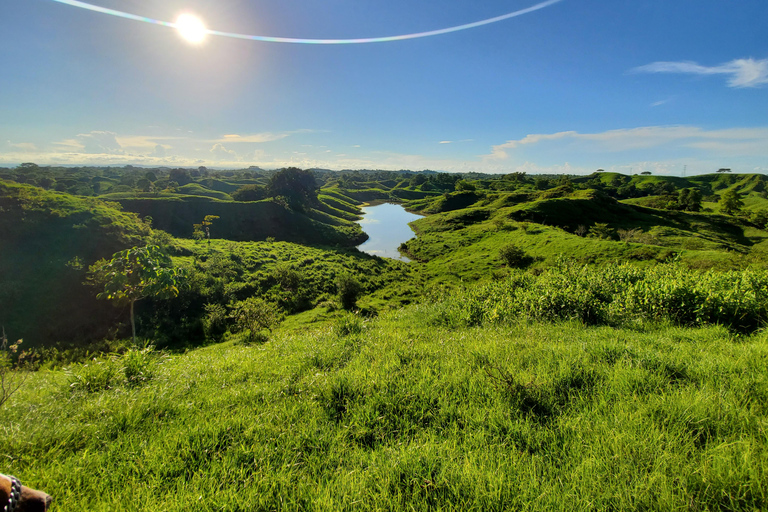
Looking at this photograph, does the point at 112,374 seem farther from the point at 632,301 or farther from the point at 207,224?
the point at 207,224

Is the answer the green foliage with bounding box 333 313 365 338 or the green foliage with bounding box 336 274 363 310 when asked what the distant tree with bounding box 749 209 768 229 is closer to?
the green foliage with bounding box 336 274 363 310

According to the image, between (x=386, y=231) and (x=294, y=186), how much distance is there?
28388mm

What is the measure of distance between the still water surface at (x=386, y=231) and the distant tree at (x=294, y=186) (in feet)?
58.9

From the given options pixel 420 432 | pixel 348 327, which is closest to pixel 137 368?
pixel 348 327

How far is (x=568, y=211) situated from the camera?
58844 millimetres

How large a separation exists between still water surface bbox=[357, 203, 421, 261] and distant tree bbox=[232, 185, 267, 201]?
28.9 m

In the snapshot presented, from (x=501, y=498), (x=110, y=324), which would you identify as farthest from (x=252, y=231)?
(x=501, y=498)

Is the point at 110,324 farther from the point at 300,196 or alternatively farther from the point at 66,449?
the point at 300,196

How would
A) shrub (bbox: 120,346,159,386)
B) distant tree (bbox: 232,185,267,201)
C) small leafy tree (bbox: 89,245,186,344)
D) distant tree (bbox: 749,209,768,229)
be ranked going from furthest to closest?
1. distant tree (bbox: 232,185,267,201)
2. distant tree (bbox: 749,209,768,229)
3. small leafy tree (bbox: 89,245,186,344)
4. shrub (bbox: 120,346,159,386)

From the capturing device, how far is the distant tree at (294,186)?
71938 mm

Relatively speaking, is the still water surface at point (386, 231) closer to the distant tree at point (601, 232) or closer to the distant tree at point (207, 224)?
the distant tree at point (207, 224)

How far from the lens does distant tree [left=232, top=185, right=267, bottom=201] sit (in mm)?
71812

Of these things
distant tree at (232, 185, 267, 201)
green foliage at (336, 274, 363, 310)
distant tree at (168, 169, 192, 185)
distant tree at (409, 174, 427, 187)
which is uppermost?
distant tree at (409, 174, 427, 187)

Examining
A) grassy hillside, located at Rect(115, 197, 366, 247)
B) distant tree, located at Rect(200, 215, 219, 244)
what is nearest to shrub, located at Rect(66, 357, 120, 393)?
distant tree, located at Rect(200, 215, 219, 244)
